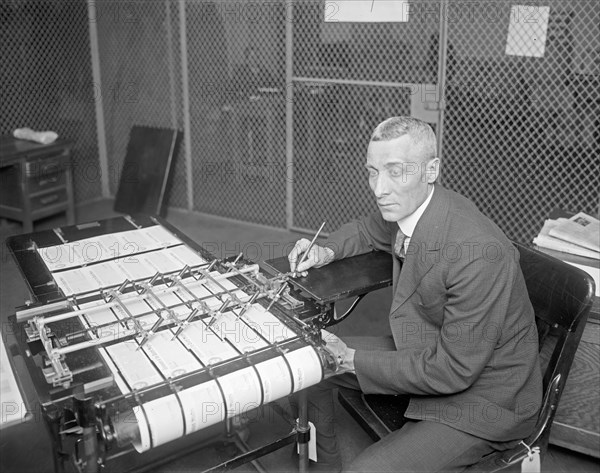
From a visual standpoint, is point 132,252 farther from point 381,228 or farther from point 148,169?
point 148,169

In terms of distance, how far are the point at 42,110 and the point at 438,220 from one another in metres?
4.30

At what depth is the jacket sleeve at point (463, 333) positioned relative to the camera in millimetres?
1755

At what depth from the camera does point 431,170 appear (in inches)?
76.3

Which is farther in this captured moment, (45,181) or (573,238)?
(45,181)

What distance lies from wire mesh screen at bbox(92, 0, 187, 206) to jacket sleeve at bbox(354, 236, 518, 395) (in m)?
3.91

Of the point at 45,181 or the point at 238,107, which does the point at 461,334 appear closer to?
the point at 238,107

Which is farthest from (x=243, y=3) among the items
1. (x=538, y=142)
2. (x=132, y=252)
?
(x=132, y=252)

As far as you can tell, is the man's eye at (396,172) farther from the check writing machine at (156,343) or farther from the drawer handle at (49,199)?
the drawer handle at (49,199)

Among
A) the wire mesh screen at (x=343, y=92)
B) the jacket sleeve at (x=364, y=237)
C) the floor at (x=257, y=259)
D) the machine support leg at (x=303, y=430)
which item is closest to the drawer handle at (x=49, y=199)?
the floor at (x=257, y=259)

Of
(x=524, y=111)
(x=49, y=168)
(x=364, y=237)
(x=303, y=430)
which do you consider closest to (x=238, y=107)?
(x=49, y=168)

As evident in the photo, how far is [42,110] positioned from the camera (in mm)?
5273

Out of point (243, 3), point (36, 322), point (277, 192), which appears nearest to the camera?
point (36, 322)

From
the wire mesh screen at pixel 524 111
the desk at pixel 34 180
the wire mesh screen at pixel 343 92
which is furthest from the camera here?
the desk at pixel 34 180

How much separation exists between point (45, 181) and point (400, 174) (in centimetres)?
367
